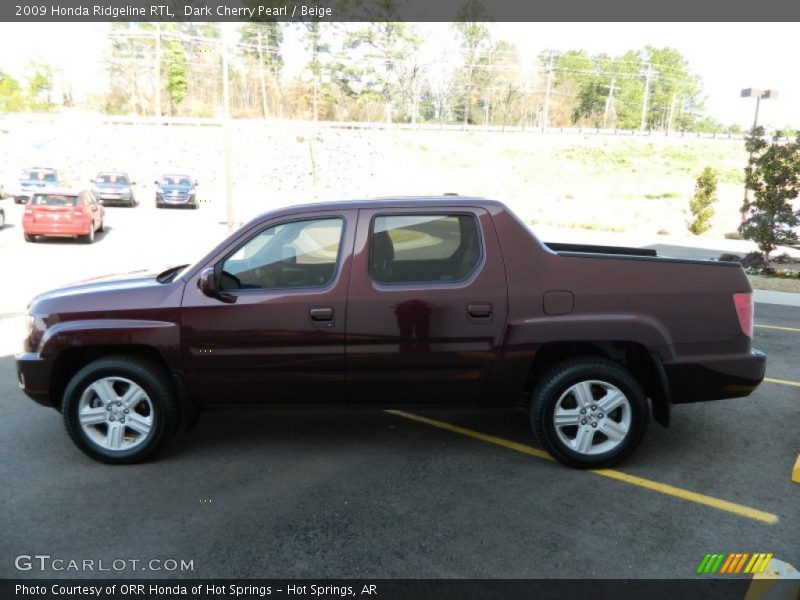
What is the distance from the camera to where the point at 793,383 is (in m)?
6.74

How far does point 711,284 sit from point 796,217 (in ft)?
43.6

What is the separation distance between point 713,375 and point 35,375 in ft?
16.1

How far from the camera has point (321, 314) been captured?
4.46 meters

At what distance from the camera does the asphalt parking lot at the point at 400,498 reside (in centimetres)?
353

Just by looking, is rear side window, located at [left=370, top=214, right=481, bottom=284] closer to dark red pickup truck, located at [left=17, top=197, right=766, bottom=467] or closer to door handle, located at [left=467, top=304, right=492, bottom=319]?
dark red pickup truck, located at [left=17, top=197, right=766, bottom=467]

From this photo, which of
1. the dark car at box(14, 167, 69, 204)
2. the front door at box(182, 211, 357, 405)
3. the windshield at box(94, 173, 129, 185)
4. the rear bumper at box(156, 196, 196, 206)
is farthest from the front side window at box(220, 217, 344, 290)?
the windshield at box(94, 173, 129, 185)

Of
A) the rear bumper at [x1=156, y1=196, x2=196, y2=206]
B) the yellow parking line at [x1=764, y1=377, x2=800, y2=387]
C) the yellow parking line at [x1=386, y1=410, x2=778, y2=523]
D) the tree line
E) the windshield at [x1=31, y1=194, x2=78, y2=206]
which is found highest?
the tree line

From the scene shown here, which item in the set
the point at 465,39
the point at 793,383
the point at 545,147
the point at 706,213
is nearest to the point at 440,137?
the point at 545,147

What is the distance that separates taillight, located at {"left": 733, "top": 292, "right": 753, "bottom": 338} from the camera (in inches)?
179

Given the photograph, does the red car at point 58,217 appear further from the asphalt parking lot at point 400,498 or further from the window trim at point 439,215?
the window trim at point 439,215

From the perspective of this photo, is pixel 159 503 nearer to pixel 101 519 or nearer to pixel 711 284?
pixel 101 519

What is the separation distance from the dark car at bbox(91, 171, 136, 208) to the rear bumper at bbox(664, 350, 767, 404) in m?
29.9
